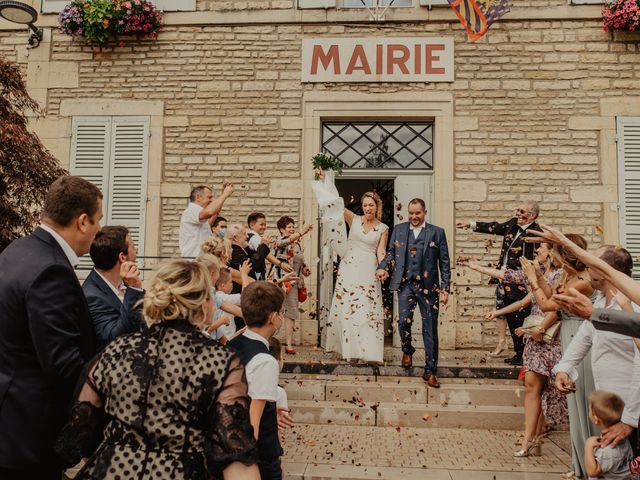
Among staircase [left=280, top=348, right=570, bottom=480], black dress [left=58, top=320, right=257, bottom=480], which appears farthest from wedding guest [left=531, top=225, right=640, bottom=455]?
black dress [left=58, top=320, right=257, bottom=480]

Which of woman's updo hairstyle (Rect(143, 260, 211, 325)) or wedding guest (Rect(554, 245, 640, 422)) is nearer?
woman's updo hairstyle (Rect(143, 260, 211, 325))

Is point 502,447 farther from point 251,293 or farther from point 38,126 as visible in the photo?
point 38,126

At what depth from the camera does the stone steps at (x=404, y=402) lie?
5258 millimetres

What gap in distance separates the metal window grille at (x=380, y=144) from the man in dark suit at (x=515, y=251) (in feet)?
7.30

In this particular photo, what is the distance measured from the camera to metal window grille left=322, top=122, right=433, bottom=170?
8.40 metres

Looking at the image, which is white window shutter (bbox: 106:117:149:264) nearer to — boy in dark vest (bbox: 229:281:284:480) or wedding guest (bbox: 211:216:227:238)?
wedding guest (bbox: 211:216:227:238)

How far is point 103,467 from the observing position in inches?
65.9

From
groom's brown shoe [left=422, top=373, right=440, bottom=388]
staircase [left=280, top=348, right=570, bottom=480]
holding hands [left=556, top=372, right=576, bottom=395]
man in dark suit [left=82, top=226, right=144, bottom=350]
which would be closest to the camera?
man in dark suit [left=82, top=226, right=144, bottom=350]

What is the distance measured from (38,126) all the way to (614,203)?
905cm

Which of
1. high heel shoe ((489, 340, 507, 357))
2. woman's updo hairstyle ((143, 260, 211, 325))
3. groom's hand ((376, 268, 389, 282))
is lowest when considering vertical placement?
high heel shoe ((489, 340, 507, 357))

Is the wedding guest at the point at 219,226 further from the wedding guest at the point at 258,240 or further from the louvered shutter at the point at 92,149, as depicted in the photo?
the louvered shutter at the point at 92,149

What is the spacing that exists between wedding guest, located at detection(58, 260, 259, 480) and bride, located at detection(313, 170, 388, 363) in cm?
450

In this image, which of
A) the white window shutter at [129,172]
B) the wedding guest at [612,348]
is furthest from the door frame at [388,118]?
the wedding guest at [612,348]

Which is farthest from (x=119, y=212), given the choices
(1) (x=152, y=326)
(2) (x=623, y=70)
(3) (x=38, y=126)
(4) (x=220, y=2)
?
(2) (x=623, y=70)
